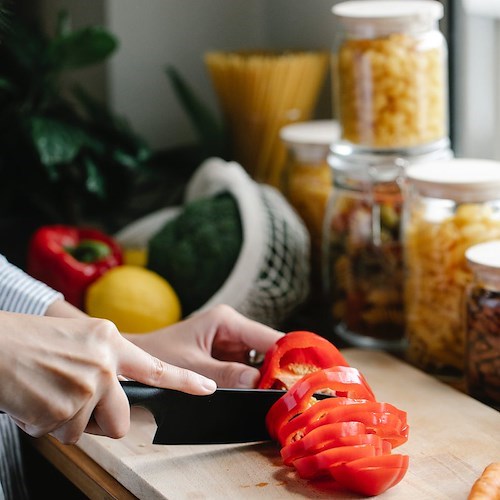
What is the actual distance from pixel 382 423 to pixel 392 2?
648 mm

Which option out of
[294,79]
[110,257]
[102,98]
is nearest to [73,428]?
[110,257]

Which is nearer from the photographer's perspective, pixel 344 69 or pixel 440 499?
pixel 440 499

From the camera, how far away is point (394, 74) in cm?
125

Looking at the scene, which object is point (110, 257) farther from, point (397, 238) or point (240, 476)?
point (240, 476)

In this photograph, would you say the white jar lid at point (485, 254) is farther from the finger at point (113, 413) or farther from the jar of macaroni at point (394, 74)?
the finger at point (113, 413)

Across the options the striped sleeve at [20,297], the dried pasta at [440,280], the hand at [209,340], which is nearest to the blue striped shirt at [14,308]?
the striped sleeve at [20,297]

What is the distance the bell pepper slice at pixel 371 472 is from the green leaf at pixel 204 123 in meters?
0.93

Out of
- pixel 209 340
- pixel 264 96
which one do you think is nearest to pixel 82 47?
pixel 264 96

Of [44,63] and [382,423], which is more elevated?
[44,63]

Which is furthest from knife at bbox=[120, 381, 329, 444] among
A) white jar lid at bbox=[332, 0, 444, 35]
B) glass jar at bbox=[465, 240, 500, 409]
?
white jar lid at bbox=[332, 0, 444, 35]

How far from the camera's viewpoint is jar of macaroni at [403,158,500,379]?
45.3 inches

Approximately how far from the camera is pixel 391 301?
133 centimetres

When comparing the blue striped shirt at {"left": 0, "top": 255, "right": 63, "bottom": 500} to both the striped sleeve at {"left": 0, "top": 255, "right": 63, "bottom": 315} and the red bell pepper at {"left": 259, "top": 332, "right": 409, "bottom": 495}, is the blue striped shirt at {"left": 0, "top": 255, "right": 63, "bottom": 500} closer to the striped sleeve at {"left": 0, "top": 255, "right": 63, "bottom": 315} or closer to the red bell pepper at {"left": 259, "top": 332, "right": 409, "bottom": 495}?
the striped sleeve at {"left": 0, "top": 255, "right": 63, "bottom": 315}

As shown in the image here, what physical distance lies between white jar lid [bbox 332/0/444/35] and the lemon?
1.48 feet
